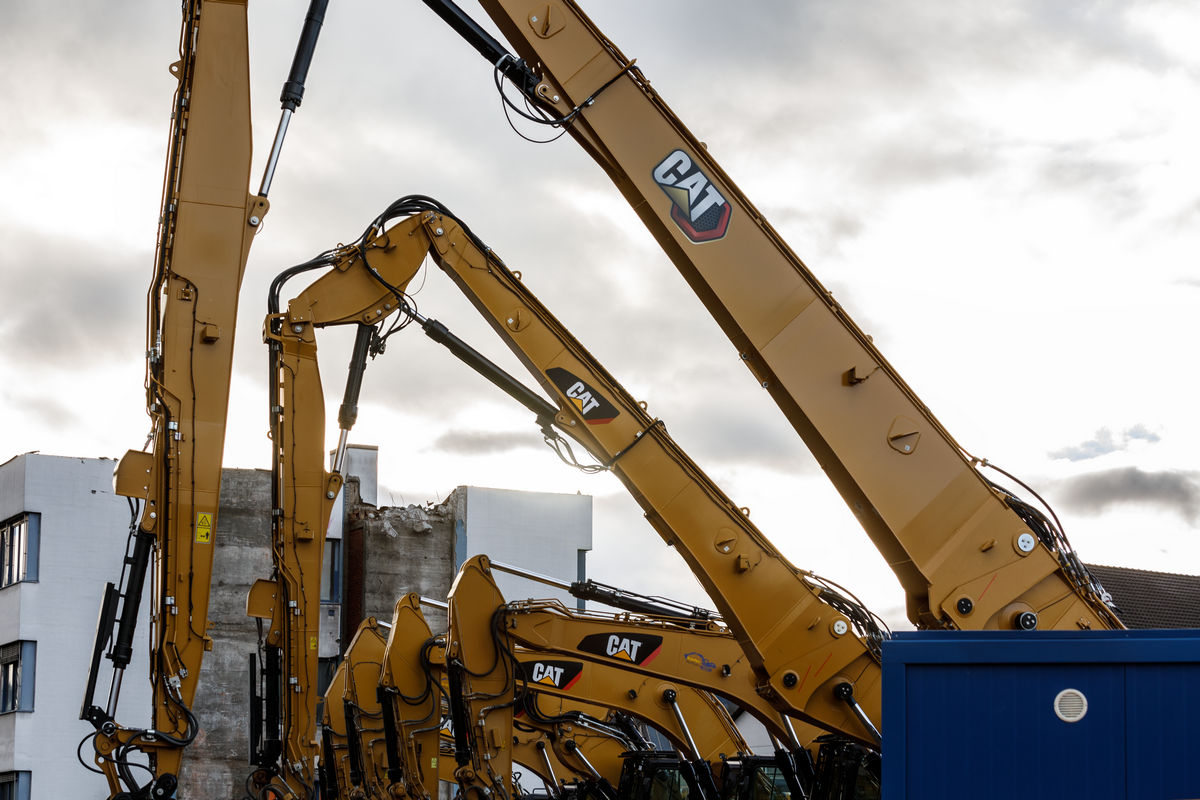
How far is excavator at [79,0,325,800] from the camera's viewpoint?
11773mm

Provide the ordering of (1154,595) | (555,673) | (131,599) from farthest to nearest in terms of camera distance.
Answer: (1154,595)
(555,673)
(131,599)

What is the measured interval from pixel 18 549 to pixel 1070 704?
1336 inches

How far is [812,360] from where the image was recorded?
39.7ft

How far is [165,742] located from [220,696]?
27.2 metres

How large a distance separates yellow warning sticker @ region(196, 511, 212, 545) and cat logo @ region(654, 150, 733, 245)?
5.06 metres

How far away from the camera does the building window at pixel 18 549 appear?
3569 cm

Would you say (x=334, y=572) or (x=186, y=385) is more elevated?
(x=334, y=572)

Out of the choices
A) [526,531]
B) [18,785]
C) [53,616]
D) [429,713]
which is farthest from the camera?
[526,531]

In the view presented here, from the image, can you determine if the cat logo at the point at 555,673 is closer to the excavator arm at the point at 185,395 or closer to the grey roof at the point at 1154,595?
the excavator arm at the point at 185,395

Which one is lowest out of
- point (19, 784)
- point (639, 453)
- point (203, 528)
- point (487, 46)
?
point (19, 784)

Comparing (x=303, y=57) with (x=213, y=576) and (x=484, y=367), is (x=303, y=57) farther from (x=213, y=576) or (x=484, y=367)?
(x=213, y=576)

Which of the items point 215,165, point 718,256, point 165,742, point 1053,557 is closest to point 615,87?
point 718,256

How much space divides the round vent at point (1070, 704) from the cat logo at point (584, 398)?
6303mm

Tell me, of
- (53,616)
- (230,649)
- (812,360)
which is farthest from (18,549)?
(812,360)
